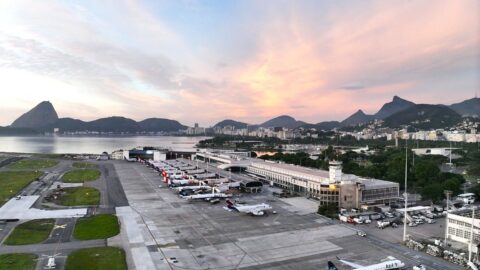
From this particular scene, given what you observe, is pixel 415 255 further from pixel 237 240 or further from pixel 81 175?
pixel 81 175

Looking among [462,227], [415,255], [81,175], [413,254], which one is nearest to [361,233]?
[413,254]

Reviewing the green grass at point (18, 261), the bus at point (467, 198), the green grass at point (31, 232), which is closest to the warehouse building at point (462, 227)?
the bus at point (467, 198)

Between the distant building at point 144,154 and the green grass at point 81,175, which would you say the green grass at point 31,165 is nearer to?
the green grass at point 81,175

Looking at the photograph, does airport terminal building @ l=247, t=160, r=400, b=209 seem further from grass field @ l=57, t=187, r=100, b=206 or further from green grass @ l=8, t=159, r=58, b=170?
green grass @ l=8, t=159, r=58, b=170

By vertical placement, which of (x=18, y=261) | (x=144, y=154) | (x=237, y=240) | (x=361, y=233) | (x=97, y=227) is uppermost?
(x=144, y=154)

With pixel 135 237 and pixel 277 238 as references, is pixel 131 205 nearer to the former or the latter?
pixel 135 237

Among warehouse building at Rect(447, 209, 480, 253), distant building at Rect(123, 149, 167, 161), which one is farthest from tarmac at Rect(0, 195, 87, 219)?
distant building at Rect(123, 149, 167, 161)
